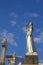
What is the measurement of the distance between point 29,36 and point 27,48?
100cm

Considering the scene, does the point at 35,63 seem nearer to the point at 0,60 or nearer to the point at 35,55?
the point at 35,55

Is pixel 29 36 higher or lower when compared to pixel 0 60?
higher

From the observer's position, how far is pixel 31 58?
15336 mm

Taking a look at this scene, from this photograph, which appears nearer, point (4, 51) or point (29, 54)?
point (29, 54)

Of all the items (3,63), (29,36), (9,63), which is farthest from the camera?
(9,63)

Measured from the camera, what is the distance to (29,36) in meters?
16.2

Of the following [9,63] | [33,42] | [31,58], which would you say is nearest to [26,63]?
[31,58]

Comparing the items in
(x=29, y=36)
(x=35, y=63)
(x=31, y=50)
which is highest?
(x=29, y=36)

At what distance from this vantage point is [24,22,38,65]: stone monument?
15266 mm

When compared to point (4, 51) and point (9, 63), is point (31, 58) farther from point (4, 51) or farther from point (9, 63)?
point (9, 63)

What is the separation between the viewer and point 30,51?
51.0ft

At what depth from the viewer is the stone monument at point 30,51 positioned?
15.3 metres

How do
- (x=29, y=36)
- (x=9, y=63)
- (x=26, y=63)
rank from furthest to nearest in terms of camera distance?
(x=9, y=63)
(x=29, y=36)
(x=26, y=63)

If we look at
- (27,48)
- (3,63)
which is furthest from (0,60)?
(27,48)
